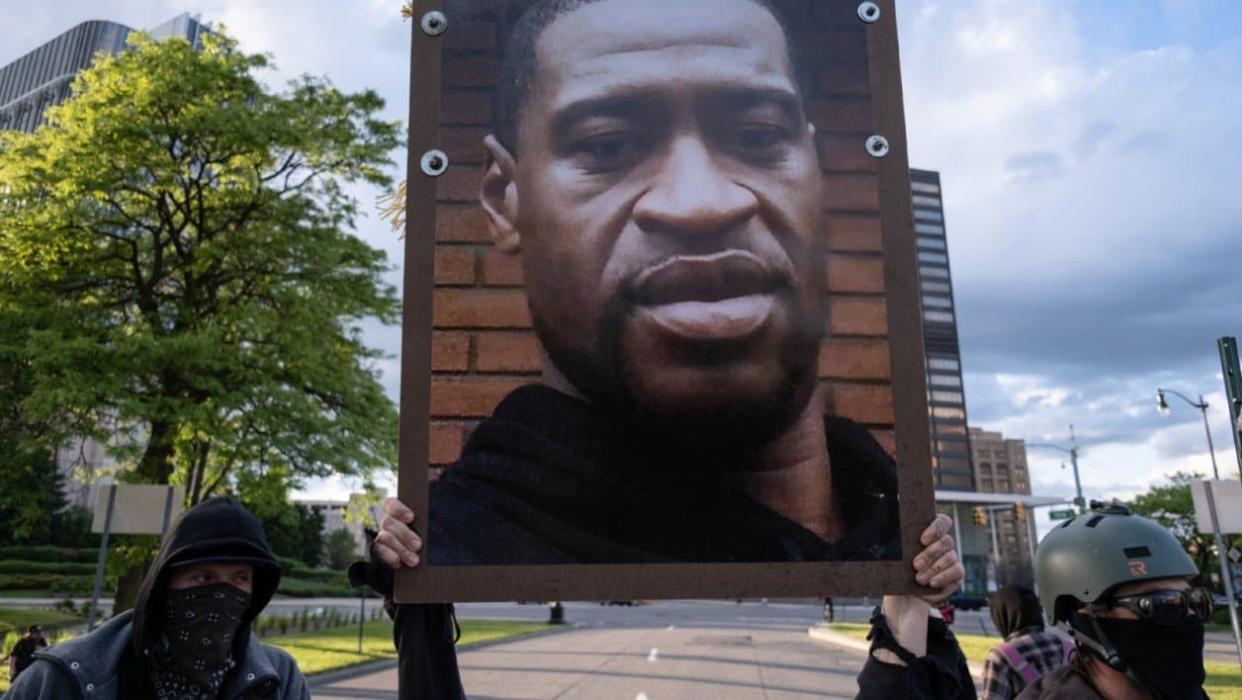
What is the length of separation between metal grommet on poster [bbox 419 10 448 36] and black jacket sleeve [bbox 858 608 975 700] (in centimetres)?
183

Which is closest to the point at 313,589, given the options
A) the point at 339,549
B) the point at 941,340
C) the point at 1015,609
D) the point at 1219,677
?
the point at 339,549

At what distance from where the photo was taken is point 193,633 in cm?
244

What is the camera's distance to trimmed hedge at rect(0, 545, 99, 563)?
50625mm

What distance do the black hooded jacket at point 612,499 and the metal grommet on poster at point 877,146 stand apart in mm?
687

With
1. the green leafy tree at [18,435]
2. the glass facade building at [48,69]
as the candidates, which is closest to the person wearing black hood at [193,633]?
the green leafy tree at [18,435]

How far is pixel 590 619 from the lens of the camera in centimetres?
3744

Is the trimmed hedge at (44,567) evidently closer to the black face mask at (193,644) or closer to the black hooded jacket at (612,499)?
the black face mask at (193,644)

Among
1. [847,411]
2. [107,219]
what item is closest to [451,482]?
[847,411]

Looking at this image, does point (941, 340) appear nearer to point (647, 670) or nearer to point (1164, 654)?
point (647, 670)

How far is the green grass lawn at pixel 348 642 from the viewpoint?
16.3 meters

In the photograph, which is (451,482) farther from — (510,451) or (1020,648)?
(1020,648)

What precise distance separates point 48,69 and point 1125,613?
12030 cm

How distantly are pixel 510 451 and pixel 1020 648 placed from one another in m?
3.96

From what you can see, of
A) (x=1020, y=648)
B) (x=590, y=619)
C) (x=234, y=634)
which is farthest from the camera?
(x=590, y=619)
